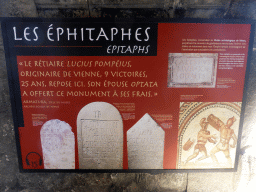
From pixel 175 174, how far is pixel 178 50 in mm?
1102

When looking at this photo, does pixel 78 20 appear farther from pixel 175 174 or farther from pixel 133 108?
pixel 175 174

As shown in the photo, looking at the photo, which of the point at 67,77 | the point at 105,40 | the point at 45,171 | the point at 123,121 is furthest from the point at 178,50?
the point at 45,171

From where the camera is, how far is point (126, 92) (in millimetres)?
1408

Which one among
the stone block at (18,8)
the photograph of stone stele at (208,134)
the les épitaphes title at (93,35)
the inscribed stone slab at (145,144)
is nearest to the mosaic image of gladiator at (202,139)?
the photograph of stone stele at (208,134)

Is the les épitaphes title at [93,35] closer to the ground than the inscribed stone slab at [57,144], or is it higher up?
higher up

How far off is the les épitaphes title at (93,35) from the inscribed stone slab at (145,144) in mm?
608

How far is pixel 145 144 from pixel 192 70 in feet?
2.43

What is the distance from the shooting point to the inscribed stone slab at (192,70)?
4.43 ft

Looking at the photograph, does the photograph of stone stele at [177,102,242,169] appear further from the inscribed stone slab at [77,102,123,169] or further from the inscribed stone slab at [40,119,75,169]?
the inscribed stone slab at [40,119,75,169]

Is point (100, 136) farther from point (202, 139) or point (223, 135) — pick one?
point (223, 135)

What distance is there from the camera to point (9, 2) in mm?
1289

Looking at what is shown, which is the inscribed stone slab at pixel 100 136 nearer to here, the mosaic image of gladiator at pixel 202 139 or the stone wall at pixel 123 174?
the stone wall at pixel 123 174

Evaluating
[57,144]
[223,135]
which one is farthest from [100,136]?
[223,135]

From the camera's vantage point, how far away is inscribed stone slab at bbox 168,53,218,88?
4.43 feet
